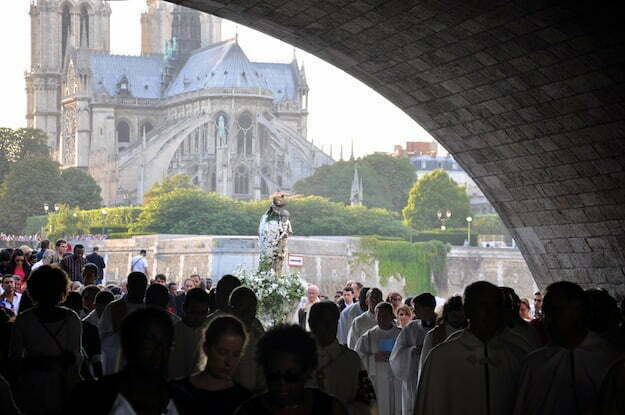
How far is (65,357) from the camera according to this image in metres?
7.17

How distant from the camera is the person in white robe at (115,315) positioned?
9453mm

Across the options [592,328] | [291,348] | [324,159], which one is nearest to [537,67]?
[592,328]

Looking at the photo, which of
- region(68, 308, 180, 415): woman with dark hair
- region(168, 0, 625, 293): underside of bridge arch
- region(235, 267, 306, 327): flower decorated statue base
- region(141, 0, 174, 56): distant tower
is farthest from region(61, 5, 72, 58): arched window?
region(68, 308, 180, 415): woman with dark hair

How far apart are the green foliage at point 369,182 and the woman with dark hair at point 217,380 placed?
10269 centimetres

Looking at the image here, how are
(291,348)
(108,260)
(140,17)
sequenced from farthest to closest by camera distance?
(140,17)
(108,260)
(291,348)

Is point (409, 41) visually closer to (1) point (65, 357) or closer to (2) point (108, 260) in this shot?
(1) point (65, 357)

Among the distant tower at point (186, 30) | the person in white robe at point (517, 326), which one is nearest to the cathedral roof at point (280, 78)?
the distant tower at point (186, 30)

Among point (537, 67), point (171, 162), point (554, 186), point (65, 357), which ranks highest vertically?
point (171, 162)

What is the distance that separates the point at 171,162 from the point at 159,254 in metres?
36.4

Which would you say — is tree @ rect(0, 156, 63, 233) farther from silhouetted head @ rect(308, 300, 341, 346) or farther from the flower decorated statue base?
silhouetted head @ rect(308, 300, 341, 346)

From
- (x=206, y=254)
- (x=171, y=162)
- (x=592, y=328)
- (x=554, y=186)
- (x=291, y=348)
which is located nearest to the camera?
(x=291, y=348)

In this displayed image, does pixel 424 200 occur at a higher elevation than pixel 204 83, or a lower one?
lower

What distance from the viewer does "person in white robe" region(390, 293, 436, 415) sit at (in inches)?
397

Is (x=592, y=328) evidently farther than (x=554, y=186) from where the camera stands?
No
